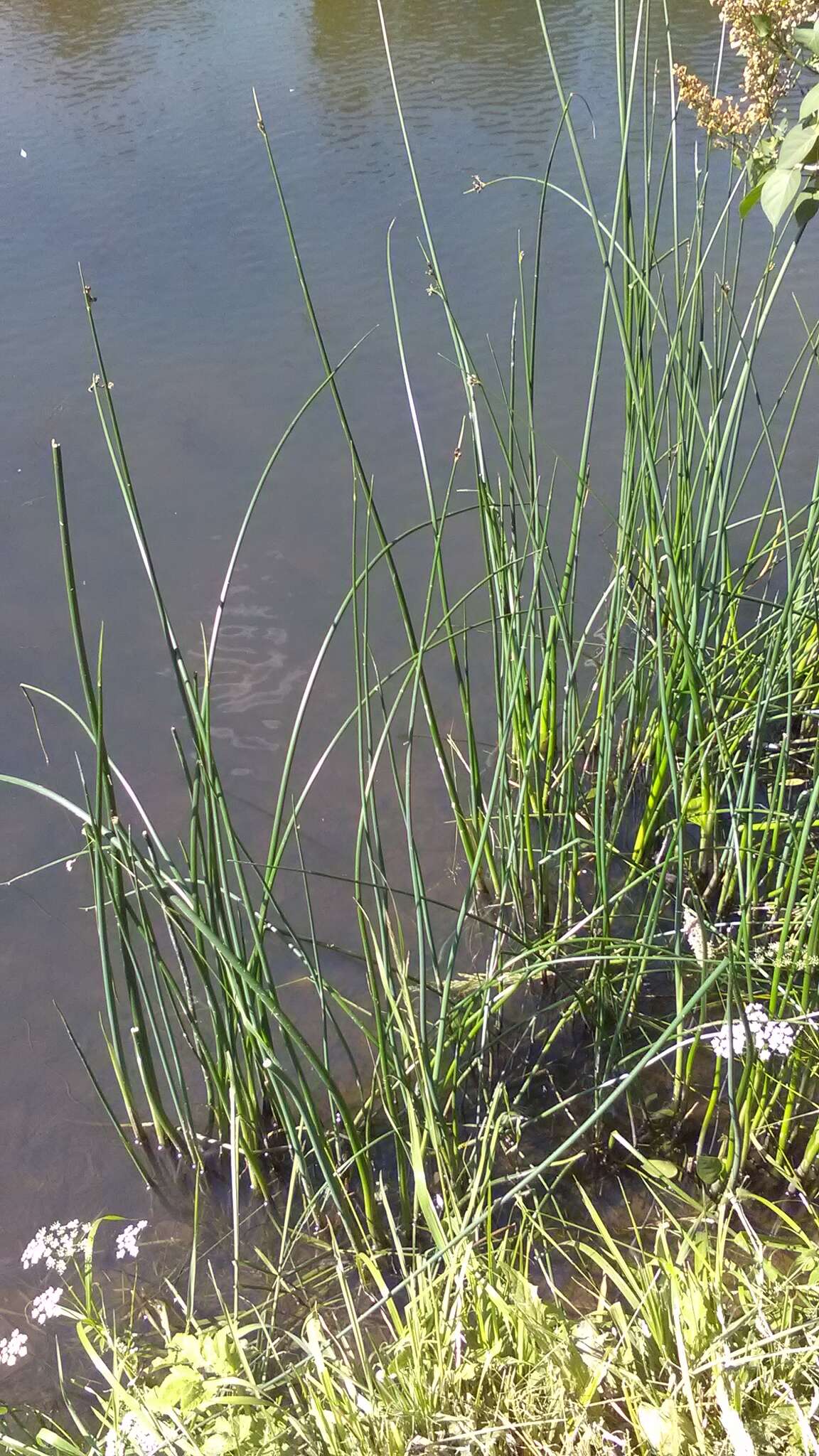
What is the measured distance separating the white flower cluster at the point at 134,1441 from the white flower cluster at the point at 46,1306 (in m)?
0.13

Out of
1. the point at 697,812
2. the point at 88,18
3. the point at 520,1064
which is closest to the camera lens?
the point at 520,1064

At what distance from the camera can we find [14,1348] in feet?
3.61

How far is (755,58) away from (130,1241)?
148 cm

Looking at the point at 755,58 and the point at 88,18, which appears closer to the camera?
the point at 755,58

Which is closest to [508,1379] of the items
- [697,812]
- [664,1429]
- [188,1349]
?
[664,1429]

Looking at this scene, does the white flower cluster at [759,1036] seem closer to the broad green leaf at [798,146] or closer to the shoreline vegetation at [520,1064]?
the shoreline vegetation at [520,1064]

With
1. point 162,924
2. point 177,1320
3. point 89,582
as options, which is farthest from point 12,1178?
point 89,582

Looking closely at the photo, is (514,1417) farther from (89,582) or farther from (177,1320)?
(89,582)

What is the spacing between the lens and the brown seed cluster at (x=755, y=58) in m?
1.11

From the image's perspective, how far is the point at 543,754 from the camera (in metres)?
1.74

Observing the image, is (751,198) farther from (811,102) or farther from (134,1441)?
(134,1441)

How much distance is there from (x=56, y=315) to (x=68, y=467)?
2.88 ft

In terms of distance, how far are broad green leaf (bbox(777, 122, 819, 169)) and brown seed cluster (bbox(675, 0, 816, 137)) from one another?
0.57 ft

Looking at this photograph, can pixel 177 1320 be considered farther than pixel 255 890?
No
